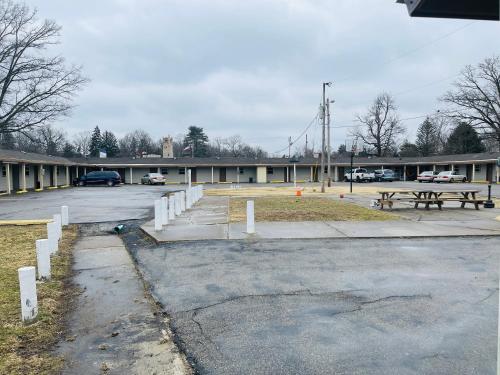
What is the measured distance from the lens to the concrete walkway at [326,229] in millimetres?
10109

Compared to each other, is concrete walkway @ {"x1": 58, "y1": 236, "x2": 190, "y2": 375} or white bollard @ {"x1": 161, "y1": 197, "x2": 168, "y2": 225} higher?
white bollard @ {"x1": 161, "y1": 197, "x2": 168, "y2": 225}

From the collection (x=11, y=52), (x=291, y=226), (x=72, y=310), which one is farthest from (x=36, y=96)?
(x=72, y=310)

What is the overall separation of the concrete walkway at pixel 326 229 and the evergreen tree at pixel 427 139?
71.4m

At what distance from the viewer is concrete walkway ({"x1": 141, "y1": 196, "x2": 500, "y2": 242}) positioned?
33.2 feet

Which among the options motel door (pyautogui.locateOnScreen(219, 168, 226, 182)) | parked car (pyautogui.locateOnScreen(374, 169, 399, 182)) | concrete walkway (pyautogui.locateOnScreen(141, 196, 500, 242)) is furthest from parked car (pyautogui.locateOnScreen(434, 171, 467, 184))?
concrete walkway (pyautogui.locateOnScreen(141, 196, 500, 242))

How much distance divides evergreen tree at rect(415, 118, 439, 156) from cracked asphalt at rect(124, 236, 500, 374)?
76919 millimetres

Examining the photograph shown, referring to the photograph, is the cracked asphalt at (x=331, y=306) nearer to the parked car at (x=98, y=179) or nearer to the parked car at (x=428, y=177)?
the parked car at (x=98, y=179)

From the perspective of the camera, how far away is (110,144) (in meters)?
92.2

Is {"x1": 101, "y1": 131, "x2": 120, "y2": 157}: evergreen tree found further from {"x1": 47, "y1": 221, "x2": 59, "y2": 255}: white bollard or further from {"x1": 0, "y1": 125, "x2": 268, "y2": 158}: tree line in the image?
{"x1": 47, "y1": 221, "x2": 59, "y2": 255}: white bollard

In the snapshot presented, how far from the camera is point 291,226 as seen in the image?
11.7m

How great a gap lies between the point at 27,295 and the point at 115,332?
1.19 metres

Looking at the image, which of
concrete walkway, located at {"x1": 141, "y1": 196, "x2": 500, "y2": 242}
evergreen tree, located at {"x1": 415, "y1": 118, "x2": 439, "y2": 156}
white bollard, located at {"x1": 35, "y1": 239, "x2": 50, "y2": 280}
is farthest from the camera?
evergreen tree, located at {"x1": 415, "y1": 118, "x2": 439, "y2": 156}

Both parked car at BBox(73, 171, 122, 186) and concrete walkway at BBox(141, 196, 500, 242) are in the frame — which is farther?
parked car at BBox(73, 171, 122, 186)

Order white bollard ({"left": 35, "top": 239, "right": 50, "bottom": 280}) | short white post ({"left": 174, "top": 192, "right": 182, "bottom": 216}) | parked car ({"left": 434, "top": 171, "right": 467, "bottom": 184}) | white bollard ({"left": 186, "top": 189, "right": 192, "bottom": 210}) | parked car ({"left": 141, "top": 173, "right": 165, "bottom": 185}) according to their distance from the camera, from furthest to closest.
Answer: parked car ({"left": 141, "top": 173, "right": 165, "bottom": 185})
parked car ({"left": 434, "top": 171, "right": 467, "bottom": 184})
white bollard ({"left": 186, "top": 189, "right": 192, "bottom": 210})
short white post ({"left": 174, "top": 192, "right": 182, "bottom": 216})
white bollard ({"left": 35, "top": 239, "right": 50, "bottom": 280})
